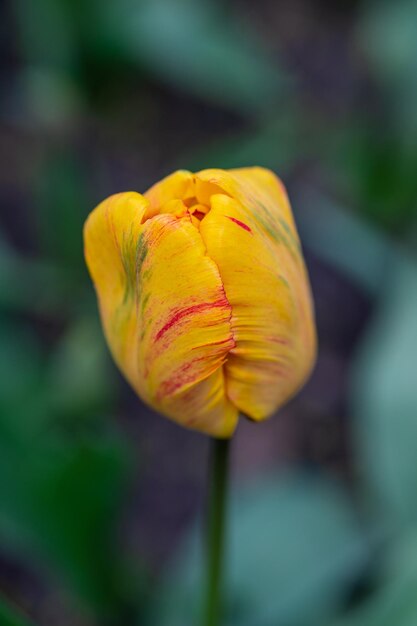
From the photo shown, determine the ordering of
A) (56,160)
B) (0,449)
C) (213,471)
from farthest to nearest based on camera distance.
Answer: (56,160) < (0,449) < (213,471)

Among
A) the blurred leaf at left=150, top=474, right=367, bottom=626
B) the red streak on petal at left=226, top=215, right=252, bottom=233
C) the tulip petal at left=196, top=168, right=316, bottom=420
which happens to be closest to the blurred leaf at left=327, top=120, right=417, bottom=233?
the blurred leaf at left=150, top=474, right=367, bottom=626

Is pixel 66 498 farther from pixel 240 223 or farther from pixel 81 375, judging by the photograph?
pixel 240 223

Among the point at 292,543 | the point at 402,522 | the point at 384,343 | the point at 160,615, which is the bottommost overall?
the point at 160,615

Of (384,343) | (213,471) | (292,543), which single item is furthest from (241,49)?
(213,471)

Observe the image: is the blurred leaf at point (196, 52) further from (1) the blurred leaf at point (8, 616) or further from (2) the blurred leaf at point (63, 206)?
(1) the blurred leaf at point (8, 616)

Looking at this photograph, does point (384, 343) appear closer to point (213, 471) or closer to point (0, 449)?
point (0, 449)

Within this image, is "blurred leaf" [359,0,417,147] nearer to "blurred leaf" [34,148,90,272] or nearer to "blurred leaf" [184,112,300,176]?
"blurred leaf" [184,112,300,176]

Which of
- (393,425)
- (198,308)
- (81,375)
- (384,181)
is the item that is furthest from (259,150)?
(198,308)
